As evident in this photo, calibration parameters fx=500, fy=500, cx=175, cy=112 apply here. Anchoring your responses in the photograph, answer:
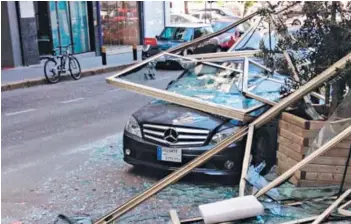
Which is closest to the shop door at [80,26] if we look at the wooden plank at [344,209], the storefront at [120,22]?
the storefront at [120,22]

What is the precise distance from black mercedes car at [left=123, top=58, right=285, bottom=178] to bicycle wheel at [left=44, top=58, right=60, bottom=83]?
8855 millimetres

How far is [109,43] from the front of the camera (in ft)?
76.1

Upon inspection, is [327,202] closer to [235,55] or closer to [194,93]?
[194,93]

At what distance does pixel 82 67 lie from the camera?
1714 cm

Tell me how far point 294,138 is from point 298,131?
3.8 inches

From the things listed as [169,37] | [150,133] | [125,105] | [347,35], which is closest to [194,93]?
[150,133]

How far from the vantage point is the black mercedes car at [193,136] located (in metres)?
5.46

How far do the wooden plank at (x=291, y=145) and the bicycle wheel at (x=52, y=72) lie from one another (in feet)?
33.7

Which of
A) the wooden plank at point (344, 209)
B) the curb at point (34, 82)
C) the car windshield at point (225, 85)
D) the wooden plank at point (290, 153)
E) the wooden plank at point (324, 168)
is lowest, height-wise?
the curb at point (34, 82)

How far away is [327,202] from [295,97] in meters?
1.04

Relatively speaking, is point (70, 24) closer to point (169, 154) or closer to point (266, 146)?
point (169, 154)

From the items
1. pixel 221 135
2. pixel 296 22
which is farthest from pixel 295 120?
pixel 296 22

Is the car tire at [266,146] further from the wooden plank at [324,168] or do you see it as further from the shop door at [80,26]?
the shop door at [80,26]

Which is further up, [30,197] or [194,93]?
[194,93]
